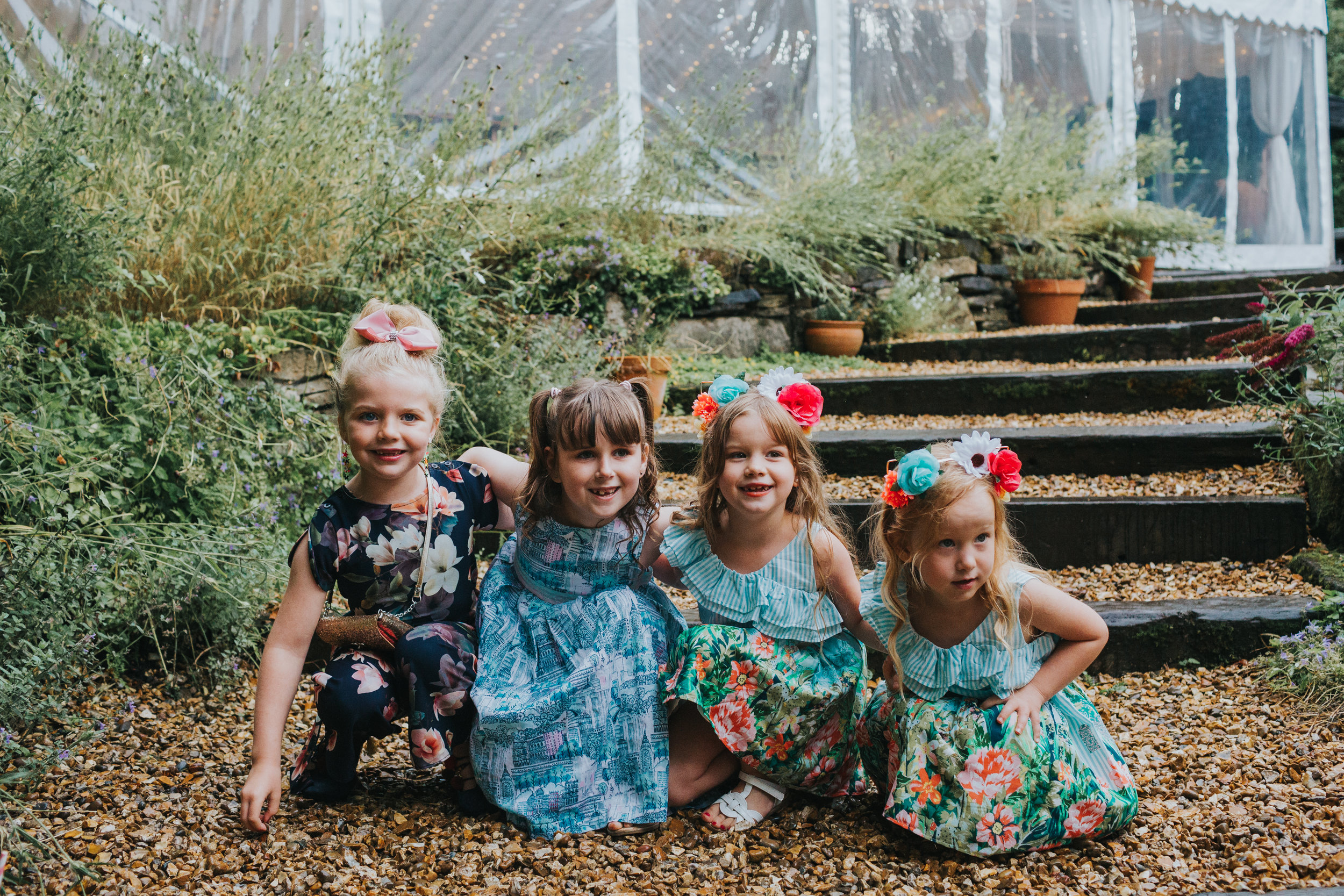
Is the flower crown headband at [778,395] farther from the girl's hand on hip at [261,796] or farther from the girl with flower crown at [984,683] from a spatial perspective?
the girl's hand on hip at [261,796]

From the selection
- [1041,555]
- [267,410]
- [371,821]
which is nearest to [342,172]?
[267,410]

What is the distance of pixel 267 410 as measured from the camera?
3139mm

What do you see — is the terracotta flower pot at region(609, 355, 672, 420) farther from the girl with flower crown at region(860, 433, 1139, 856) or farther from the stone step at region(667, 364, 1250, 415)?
the girl with flower crown at region(860, 433, 1139, 856)

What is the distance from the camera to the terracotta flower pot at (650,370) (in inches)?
167

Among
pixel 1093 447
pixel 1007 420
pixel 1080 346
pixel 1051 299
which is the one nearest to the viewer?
pixel 1093 447

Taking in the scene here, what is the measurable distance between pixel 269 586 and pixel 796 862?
1656 mm

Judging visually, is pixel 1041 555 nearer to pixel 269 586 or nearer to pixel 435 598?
pixel 435 598

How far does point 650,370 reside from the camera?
14.0 feet

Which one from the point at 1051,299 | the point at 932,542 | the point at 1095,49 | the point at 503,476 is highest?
the point at 1095,49

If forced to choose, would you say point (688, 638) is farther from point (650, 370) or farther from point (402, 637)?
point (650, 370)

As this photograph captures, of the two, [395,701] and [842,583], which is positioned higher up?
[842,583]

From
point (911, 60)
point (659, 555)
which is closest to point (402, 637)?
point (659, 555)

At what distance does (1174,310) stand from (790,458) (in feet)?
16.0

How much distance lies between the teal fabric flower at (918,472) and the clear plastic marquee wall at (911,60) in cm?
341
